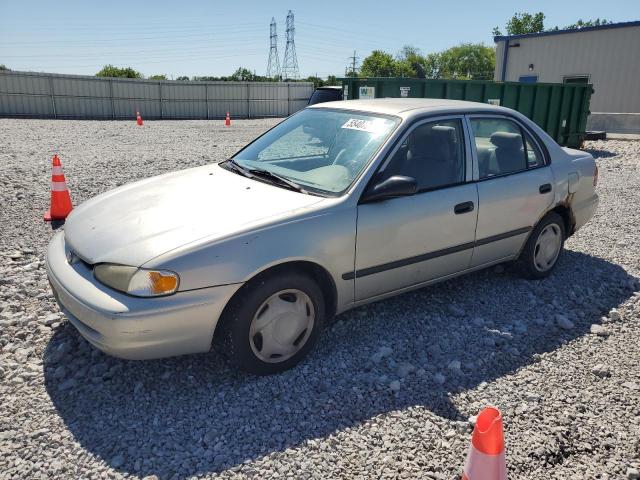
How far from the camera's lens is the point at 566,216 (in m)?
5.02

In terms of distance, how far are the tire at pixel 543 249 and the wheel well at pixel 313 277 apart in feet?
7.16

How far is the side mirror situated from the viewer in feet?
11.0

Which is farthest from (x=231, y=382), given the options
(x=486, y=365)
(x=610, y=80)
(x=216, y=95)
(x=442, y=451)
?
(x=216, y=95)

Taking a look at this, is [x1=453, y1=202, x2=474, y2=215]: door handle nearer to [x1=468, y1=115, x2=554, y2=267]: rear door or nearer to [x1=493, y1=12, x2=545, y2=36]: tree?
[x1=468, y1=115, x2=554, y2=267]: rear door

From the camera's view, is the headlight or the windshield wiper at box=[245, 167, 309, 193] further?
the windshield wiper at box=[245, 167, 309, 193]

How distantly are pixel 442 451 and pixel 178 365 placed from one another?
1706 mm

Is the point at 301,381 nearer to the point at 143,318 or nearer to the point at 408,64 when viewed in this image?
the point at 143,318

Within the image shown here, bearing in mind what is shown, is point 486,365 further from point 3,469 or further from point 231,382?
point 3,469

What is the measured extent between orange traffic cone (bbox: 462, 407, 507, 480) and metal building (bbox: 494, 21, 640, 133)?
22313 mm

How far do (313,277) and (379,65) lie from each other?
92480 mm

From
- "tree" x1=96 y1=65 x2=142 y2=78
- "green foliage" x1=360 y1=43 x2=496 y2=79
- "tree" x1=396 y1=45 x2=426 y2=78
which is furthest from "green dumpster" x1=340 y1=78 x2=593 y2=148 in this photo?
"green foliage" x1=360 y1=43 x2=496 y2=79

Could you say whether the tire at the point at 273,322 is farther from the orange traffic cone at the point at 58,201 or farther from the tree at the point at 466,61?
the tree at the point at 466,61

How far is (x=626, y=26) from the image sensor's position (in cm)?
2177

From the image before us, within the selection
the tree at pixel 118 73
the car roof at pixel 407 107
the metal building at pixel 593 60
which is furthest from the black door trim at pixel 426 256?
the tree at pixel 118 73
